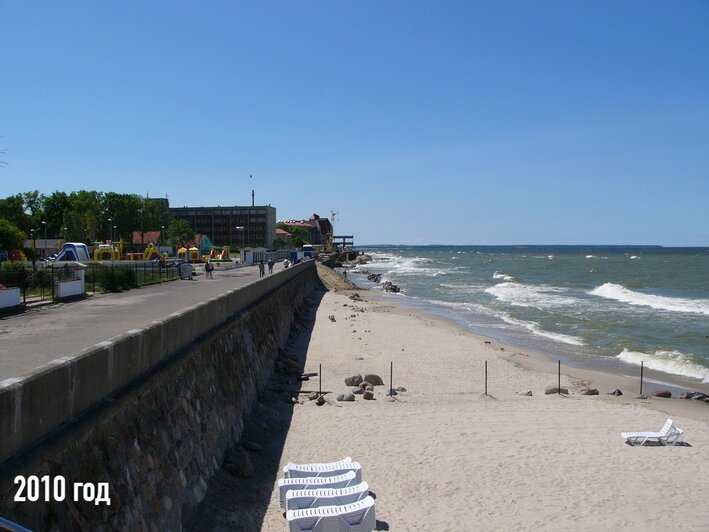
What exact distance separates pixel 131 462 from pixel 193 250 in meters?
55.9

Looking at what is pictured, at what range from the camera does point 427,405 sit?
17.9m

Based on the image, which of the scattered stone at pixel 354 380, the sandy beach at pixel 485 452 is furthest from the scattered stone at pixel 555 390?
the scattered stone at pixel 354 380

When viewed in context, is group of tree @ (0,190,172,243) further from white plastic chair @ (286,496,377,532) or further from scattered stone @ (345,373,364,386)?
white plastic chair @ (286,496,377,532)

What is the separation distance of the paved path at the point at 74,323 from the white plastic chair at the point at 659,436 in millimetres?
12188

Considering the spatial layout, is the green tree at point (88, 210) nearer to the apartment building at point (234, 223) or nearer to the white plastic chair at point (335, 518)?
the apartment building at point (234, 223)

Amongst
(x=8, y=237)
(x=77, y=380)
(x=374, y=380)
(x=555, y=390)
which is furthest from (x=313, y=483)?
(x=8, y=237)

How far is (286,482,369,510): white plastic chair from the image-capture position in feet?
31.9

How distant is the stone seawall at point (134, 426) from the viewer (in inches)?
229

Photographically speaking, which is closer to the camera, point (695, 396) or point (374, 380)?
point (695, 396)

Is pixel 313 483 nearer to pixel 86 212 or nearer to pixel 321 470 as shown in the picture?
pixel 321 470

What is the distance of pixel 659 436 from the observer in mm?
14672

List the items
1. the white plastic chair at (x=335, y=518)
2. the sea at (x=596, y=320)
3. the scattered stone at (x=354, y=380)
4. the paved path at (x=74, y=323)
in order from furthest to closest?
the sea at (x=596, y=320), the scattered stone at (x=354, y=380), the paved path at (x=74, y=323), the white plastic chair at (x=335, y=518)

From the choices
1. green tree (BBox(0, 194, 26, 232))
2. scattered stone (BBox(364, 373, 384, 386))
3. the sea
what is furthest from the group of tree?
scattered stone (BBox(364, 373, 384, 386))

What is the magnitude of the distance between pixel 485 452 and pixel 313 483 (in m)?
5.01
